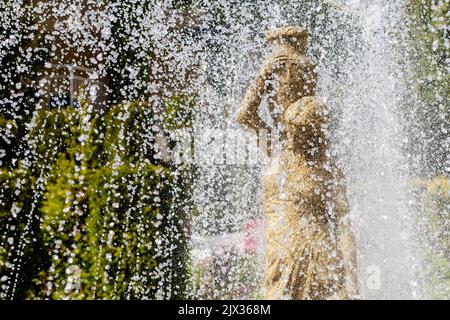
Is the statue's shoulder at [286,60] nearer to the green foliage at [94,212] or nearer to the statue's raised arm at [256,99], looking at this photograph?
the statue's raised arm at [256,99]

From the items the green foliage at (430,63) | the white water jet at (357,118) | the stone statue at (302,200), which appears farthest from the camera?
the green foliage at (430,63)

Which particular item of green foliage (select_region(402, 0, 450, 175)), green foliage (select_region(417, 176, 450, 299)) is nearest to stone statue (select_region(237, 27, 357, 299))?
green foliage (select_region(417, 176, 450, 299))

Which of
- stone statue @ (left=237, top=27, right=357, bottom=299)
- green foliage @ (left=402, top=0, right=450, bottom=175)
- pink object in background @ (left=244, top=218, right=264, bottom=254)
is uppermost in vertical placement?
green foliage @ (left=402, top=0, right=450, bottom=175)

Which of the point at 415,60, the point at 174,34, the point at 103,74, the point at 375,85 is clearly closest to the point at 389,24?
the point at 415,60

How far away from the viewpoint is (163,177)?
5051mm

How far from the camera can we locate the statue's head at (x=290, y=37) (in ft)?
8.95

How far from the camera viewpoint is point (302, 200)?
8.30 ft

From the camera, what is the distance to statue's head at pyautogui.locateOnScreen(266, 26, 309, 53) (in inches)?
107

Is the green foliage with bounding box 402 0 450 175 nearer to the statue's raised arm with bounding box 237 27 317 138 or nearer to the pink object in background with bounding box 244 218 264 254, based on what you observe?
the pink object in background with bounding box 244 218 264 254

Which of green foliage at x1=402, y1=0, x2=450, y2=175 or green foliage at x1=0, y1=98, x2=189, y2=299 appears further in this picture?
green foliage at x1=402, y1=0, x2=450, y2=175

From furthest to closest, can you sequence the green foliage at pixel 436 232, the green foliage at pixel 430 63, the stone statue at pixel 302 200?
the green foliage at pixel 430 63, the green foliage at pixel 436 232, the stone statue at pixel 302 200

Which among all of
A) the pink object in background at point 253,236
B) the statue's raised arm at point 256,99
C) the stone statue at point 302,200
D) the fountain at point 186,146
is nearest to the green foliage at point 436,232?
the fountain at point 186,146

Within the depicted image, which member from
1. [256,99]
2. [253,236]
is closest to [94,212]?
[253,236]

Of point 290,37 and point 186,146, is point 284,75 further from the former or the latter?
point 186,146
